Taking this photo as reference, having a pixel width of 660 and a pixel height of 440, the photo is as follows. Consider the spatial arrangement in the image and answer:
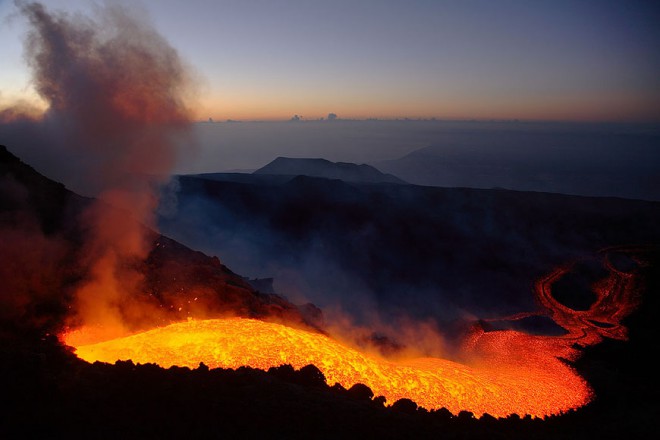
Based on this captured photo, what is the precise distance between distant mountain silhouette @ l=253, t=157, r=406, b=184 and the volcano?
8918 centimetres

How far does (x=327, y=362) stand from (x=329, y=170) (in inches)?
4347

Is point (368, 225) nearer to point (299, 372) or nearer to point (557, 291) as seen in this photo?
point (557, 291)

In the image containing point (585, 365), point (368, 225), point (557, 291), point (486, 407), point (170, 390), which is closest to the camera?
point (170, 390)

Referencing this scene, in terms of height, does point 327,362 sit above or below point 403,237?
above

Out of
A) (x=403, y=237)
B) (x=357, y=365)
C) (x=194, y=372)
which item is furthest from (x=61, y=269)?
(x=403, y=237)

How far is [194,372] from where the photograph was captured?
817 centimetres

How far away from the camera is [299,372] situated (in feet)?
31.5

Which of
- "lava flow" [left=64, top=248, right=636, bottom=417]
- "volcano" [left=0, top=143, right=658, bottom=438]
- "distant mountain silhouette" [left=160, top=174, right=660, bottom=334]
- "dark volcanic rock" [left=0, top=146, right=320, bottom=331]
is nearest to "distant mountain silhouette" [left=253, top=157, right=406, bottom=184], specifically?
"distant mountain silhouette" [left=160, top=174, right=660, bottom=334]

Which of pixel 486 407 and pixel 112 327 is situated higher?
pixel 112 327

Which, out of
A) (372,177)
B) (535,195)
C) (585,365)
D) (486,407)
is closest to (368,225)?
(535,195)

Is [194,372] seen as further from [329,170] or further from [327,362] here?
[329,170]

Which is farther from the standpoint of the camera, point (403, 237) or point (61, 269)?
point (403, 237)

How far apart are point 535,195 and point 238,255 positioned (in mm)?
31413

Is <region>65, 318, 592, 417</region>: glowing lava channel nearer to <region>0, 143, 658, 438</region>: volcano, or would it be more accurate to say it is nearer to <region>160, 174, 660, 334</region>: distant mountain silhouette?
<region>0, 143, 658, 438</region>: volcano
